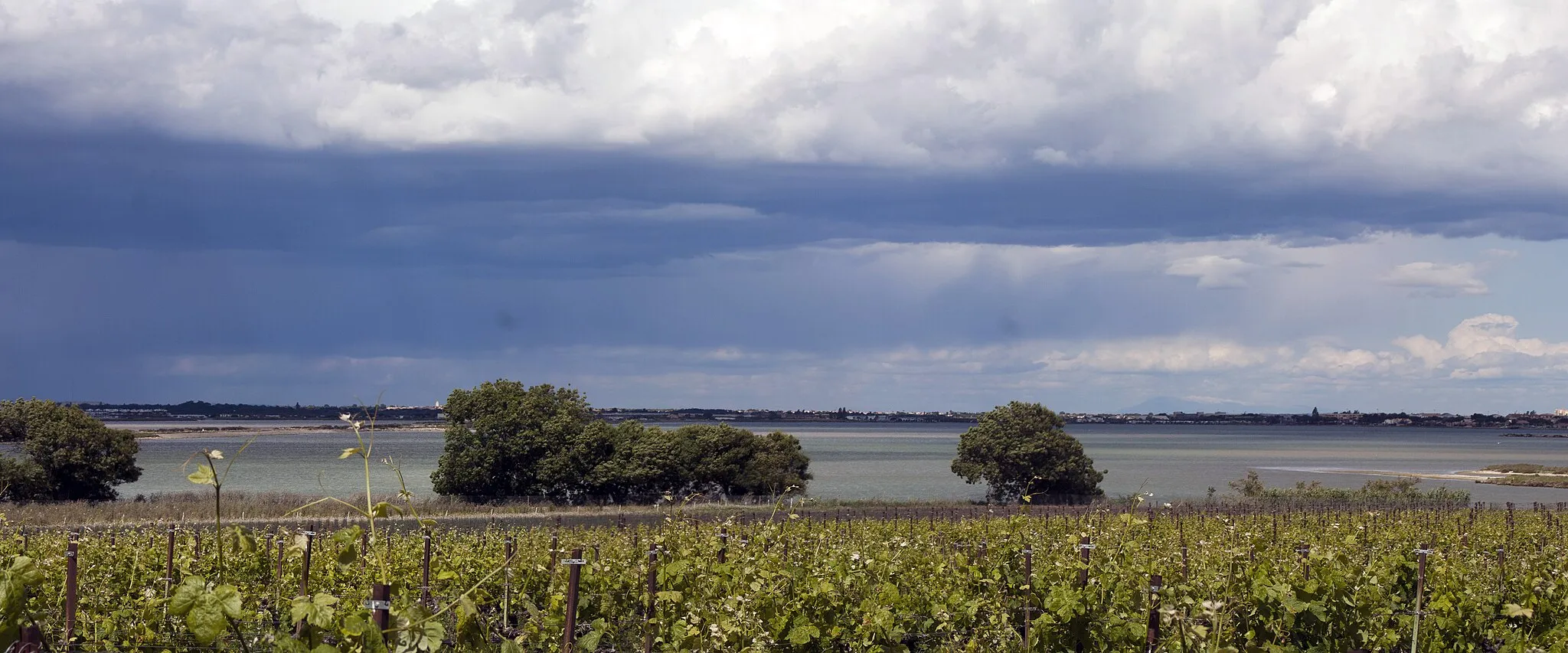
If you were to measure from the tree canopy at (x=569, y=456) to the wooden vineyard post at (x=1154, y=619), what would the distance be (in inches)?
1372

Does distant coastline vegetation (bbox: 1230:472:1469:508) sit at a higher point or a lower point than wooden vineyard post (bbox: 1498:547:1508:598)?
lower

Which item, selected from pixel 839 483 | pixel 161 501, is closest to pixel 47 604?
pixel 161 501

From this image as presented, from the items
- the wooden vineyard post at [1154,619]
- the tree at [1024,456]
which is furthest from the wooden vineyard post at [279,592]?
the tree at [1024,456]

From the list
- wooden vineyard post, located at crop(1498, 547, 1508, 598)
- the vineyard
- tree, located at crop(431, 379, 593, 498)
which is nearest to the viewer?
the vineyard

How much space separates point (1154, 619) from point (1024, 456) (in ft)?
135

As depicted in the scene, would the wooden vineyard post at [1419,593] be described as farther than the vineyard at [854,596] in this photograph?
Yes

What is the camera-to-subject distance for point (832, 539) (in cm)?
1579

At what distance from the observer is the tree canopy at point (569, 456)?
42688 mm

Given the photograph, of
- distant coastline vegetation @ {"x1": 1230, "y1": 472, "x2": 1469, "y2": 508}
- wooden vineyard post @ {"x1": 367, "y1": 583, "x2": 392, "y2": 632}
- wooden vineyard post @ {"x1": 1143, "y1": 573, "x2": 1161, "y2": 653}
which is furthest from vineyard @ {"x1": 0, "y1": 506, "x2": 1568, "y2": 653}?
distant coastline vegetation @ {"x1": 1230, "y1": 472, "x2": 1469, "y2": 508}

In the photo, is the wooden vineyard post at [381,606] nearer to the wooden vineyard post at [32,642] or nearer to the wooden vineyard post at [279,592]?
the wooden vineyard post at [32,642]

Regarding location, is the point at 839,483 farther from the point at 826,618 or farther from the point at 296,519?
the point at 826,618

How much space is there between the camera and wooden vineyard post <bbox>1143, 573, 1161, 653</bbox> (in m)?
7.02

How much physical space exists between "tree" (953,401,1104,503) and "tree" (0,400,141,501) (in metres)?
29.9

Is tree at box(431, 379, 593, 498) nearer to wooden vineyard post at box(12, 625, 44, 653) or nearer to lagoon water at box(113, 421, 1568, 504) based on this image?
lagoon water at box(113, 421, 1568, 504)
